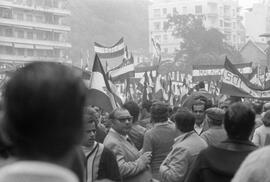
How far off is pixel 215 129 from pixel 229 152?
7.91ft

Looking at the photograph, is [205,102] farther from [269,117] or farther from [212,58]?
[212,58]

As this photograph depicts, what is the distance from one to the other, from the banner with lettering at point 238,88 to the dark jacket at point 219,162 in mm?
8907

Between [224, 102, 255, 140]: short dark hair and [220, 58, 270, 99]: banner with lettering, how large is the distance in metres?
8.81

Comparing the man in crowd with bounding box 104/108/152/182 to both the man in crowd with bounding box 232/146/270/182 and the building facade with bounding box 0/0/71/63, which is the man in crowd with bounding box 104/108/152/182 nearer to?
the man in crowd with bounding box 232/146/270/182

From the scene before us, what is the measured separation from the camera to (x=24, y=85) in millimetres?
1457

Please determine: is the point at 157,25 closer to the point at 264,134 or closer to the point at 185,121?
the point at 264,134

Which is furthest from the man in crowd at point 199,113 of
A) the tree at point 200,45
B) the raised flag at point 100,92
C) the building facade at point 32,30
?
the building facade at point 32,30

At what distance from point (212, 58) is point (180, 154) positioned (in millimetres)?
53338

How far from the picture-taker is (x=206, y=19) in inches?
4205

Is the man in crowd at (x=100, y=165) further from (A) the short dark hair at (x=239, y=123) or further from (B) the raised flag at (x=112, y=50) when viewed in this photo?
(B) the raised flag at (x=112, y=50)

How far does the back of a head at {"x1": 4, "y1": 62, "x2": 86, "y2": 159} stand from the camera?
1.44 m

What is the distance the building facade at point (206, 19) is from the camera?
353 feet

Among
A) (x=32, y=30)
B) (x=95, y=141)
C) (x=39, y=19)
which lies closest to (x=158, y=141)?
(x=95, y=141)

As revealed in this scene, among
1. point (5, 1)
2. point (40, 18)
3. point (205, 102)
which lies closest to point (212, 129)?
point (205, 102)
